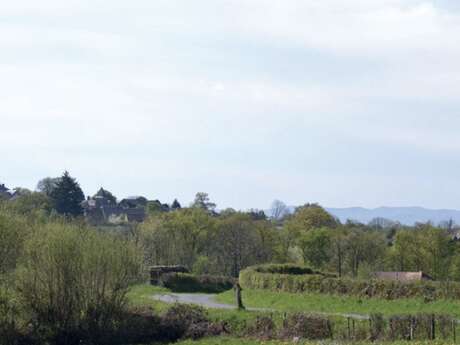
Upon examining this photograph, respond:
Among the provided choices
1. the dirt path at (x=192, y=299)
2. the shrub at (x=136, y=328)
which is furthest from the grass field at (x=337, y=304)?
the shrub at (x=136, y=328)

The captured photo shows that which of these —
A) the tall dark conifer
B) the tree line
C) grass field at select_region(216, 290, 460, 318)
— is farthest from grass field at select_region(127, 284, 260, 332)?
the tall dark conifer

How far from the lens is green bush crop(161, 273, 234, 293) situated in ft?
173

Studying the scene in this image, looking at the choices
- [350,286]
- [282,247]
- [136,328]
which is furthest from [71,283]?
[282,247]

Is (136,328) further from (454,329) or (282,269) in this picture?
(282,269)

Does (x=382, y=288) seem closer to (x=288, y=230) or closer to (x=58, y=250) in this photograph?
(x=58, y=250)

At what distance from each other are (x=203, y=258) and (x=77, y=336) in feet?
123

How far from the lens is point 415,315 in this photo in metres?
30.8

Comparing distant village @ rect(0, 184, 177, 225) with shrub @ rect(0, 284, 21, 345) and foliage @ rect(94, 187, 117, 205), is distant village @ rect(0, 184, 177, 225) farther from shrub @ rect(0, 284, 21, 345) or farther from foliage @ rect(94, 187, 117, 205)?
shrub @ rect(0, 284, 21, 345)

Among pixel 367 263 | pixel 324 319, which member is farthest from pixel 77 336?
pixel 367 263

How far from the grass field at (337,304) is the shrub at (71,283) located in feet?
26.5

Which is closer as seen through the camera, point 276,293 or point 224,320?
point 224,320

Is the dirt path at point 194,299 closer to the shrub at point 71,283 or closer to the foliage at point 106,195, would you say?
the shrub at point 71,283

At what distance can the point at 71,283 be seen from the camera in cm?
3741

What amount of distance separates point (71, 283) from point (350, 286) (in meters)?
14.5
